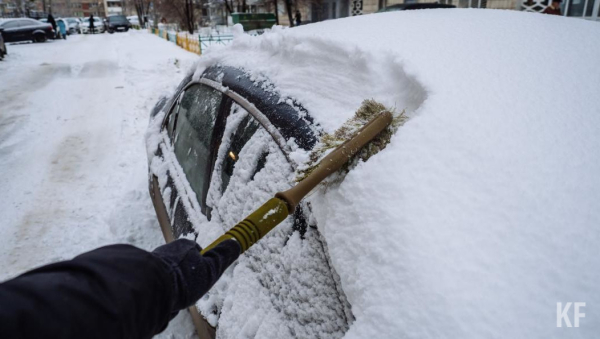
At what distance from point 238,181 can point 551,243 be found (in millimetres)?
1167

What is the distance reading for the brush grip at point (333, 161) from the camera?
1189 millimetres

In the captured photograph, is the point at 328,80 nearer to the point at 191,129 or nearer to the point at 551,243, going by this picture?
the point at 551,243

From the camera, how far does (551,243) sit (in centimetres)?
94

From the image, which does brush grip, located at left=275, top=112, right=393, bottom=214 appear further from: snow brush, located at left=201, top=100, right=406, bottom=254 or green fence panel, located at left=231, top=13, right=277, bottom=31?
green fence panel, located at left=231, top=13, right=277, bottom=31

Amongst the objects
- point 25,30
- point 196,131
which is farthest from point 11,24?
point 196,131

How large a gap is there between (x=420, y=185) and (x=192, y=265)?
67cm

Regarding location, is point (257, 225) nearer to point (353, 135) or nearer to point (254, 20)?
point (353, 135)

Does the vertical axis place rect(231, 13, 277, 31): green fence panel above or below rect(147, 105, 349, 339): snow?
above

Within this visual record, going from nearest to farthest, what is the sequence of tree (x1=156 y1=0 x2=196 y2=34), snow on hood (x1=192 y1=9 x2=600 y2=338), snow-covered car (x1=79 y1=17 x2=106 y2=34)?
snow on hood (x1=192 y1=9 x2=600 y2=338) < tree (x1=156 y1=0 x2=196 y2=34) < snow-covered car (x1=79 y1=17 x2=106 y2=34)

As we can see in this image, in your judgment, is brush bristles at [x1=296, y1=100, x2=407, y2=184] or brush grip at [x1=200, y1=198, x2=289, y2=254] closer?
brush grip at [x1=200, y1=198, x2=289, y2=254]

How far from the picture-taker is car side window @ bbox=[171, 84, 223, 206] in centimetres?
211

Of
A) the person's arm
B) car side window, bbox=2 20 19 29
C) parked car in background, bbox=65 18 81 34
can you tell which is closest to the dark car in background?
parked car in background, bbox=65 18 81 34

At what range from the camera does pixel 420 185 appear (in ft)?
3.52

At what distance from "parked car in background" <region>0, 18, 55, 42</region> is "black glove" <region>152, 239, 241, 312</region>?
27.7 m
